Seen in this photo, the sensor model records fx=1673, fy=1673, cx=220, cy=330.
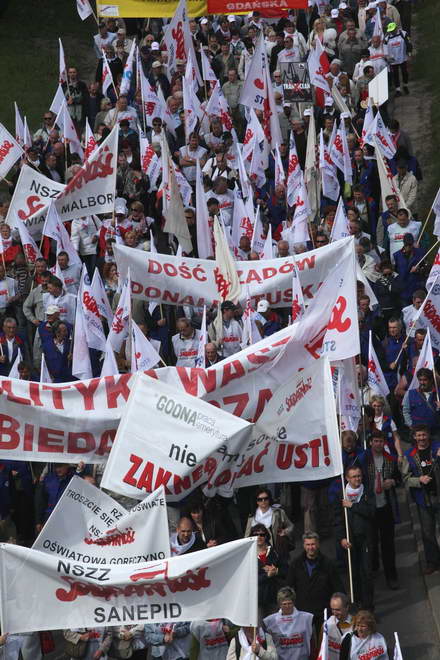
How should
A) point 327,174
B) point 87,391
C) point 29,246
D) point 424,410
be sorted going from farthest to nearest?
1. point 327,174
2. point 29,246
3. point 424,410
4. point 87,391

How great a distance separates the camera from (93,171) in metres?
23.8

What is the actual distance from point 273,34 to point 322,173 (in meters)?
7.47

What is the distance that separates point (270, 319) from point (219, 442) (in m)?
5.69

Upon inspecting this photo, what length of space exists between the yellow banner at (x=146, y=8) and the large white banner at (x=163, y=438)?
19.4m

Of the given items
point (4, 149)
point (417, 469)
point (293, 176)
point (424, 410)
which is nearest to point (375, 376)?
point (424, 410)

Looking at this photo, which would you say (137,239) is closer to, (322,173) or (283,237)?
(283,237)

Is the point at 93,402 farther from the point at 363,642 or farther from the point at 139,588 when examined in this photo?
the point at 363,642

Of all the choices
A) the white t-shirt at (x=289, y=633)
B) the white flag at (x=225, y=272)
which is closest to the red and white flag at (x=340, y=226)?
the white flag at (x=225, y=272)

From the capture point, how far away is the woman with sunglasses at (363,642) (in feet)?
50.6

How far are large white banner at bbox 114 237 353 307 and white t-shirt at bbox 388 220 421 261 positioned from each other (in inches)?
135

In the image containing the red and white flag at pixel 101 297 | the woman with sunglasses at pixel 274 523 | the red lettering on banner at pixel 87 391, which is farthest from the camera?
the red and white flag at pixel 101 297

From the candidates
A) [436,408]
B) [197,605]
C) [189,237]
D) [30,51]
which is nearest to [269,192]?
[189,237]

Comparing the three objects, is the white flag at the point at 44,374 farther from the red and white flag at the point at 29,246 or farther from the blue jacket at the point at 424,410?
the red and white flag at the point at 29,246

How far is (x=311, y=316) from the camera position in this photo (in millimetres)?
17469
